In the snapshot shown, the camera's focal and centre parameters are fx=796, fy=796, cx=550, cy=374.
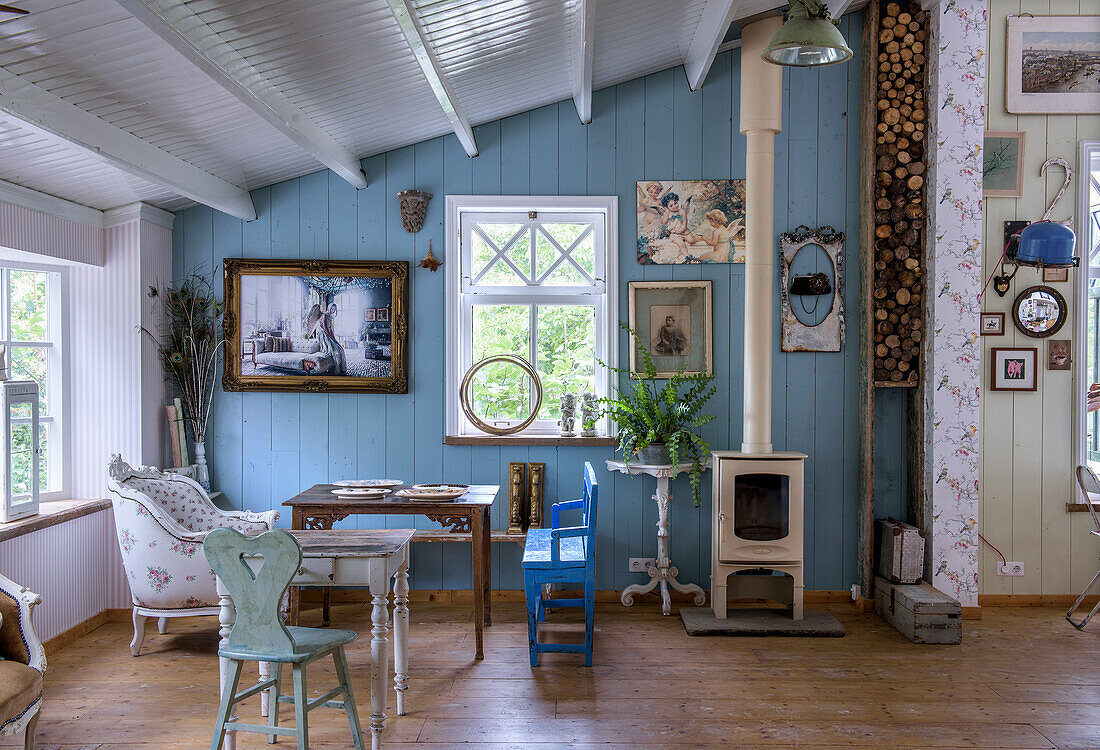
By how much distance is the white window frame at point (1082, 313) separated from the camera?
5.08 meters

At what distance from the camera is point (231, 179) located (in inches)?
190

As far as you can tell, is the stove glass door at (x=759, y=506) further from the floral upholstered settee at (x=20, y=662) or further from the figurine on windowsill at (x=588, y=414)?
the floral upholstered settee at (x=20, y=662)

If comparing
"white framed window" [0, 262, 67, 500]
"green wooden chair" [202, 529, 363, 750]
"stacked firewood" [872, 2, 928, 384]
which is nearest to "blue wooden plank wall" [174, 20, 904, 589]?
"stacked firewood" [872, 2, 928, 384]

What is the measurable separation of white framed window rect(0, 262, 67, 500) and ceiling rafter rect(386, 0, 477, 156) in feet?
8.13

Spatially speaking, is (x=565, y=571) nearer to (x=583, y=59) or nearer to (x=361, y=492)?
(x=361, y=492)

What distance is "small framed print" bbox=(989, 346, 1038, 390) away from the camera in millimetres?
5070

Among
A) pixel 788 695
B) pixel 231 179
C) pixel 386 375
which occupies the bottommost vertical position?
pixel 788 695

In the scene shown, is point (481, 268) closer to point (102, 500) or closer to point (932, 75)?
point (102, 500)

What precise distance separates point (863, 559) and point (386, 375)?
10.7ft

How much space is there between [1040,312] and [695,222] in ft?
7.47

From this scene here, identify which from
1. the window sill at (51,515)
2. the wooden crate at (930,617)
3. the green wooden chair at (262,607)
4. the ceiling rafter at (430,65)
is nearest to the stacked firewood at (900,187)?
the wooden crate at (930,617)

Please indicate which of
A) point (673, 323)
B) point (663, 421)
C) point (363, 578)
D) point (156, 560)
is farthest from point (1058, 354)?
point (156, 560)

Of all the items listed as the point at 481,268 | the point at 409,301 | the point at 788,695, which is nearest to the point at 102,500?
the point at 409,301

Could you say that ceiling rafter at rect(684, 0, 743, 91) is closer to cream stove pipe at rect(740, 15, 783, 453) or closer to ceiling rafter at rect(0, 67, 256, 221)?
cream stove pipe at rect(740, 15, 783, 453)
